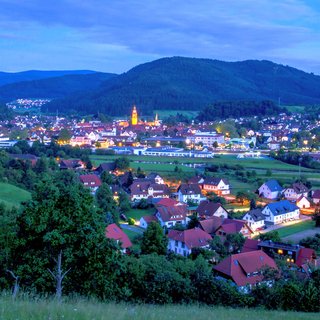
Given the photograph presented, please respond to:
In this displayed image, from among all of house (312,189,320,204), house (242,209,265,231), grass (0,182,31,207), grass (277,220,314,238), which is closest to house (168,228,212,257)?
house (242,209,265,231)

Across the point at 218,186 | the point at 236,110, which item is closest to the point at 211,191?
the point at 218,186

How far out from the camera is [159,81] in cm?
11362

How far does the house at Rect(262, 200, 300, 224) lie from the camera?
72.9 ft

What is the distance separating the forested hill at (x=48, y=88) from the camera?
160875 millimetres

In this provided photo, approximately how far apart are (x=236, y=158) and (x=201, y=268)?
113 feet

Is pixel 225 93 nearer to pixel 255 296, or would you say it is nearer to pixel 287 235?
pixel 287 235

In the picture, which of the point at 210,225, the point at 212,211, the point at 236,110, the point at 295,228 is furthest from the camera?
the point at 236,110

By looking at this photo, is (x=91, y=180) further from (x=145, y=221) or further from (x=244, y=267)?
(x=244, y=267)

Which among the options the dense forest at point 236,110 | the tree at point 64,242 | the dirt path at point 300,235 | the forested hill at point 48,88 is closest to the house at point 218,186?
the dirt path at point 300,235

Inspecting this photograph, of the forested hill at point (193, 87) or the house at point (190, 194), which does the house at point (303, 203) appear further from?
the forested hill at point (193, 87)

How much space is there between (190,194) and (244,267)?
576 inches

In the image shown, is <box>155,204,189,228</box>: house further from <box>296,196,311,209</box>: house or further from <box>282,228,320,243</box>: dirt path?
<box>296,196,311,209</box>: house

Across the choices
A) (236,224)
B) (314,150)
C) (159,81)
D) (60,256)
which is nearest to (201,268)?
(60,256)

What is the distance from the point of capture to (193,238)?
54.2ft
